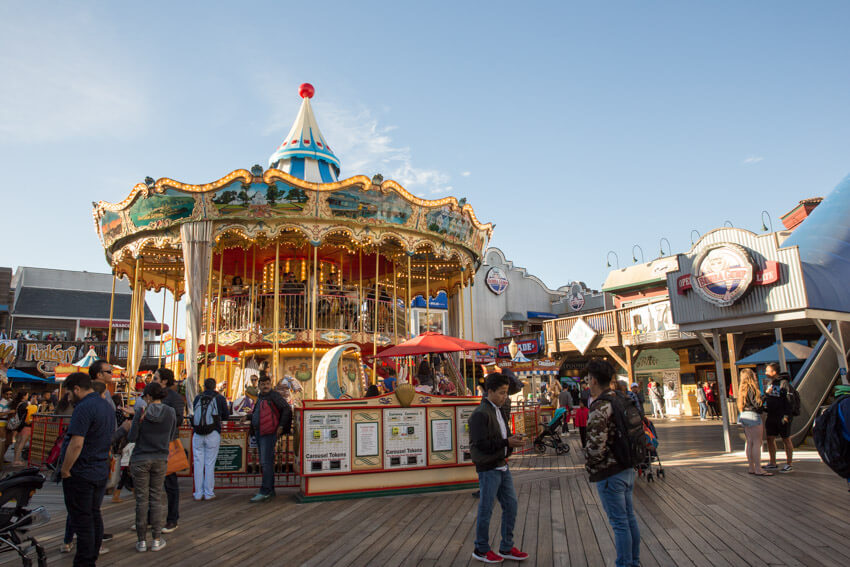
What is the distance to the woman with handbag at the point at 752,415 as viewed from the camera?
809 cm

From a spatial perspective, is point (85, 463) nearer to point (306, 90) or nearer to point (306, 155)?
point (306, 155)

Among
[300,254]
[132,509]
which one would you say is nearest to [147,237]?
[300,254]

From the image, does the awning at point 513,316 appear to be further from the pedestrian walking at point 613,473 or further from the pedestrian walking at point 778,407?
the pedestrian walking at point 613,473

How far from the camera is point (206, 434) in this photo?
7.29 m

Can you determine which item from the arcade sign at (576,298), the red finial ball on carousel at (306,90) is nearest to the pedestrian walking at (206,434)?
the red finial ball on carousel at (306,90)

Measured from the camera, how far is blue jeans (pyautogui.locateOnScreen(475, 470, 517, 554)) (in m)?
4.56

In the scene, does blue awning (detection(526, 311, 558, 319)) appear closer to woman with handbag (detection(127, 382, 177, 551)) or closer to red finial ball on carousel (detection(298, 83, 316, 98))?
red finial ball on carousel (detection(298, 83, 316, 98))

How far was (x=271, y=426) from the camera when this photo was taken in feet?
24.3

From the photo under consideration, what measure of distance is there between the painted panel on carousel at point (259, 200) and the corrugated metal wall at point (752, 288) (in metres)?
8.82

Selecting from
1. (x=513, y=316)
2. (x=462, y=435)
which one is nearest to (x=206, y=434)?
(x=462, y=435)

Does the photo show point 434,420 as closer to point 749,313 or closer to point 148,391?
point 148,391

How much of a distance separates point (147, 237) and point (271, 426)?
28.7 ft

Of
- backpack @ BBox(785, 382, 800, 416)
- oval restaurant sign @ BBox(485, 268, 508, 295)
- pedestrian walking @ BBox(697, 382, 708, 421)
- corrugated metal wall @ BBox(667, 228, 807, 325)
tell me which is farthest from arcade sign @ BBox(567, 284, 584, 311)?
backpack @ BBox(785, 382, 800, 416)

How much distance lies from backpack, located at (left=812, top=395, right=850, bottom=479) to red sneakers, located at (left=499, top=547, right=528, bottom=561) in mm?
2344
